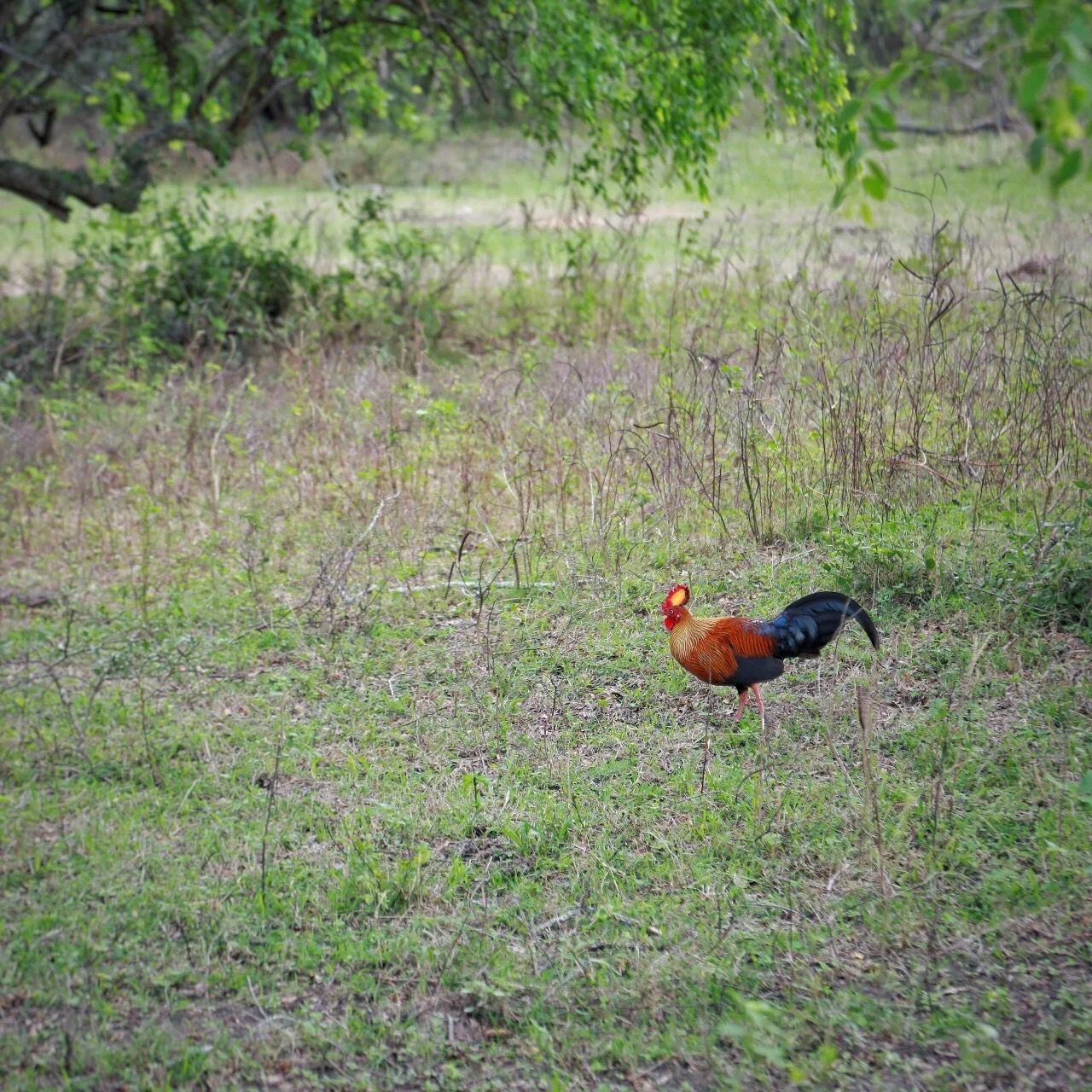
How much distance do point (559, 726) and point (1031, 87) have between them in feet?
9.70

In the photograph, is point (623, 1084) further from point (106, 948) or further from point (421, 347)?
point (421, 347)

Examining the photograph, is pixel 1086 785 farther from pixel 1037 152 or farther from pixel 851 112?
pixel 851 112

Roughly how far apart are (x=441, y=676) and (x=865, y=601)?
1791 millimetres

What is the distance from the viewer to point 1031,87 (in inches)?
85.0

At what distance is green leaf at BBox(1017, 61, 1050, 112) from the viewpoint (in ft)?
7.06

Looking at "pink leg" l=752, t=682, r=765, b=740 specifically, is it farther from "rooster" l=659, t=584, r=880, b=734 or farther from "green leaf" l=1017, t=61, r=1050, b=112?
"green leaf" l=1017, t=61, r=1050, b=112

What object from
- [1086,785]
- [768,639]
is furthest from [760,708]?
[1086,785]

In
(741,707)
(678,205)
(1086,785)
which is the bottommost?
(741,707)

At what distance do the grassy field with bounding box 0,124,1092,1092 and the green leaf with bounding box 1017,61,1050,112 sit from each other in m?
1.92

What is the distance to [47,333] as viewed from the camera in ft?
31.2

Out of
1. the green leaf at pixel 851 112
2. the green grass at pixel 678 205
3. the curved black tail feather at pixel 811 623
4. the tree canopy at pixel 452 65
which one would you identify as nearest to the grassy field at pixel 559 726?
the curved black tail feather at pixel 811 623

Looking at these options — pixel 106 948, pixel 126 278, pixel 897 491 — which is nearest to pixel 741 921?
pixel 106 948

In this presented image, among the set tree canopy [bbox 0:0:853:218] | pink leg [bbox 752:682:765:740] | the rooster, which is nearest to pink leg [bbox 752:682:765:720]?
pink leg [bbox 752:682:765:740]

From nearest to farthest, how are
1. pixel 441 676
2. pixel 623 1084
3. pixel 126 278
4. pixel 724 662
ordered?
pixel 623 1084 → pixel 724 662 → pixel 441 676 → pixel 126 278
